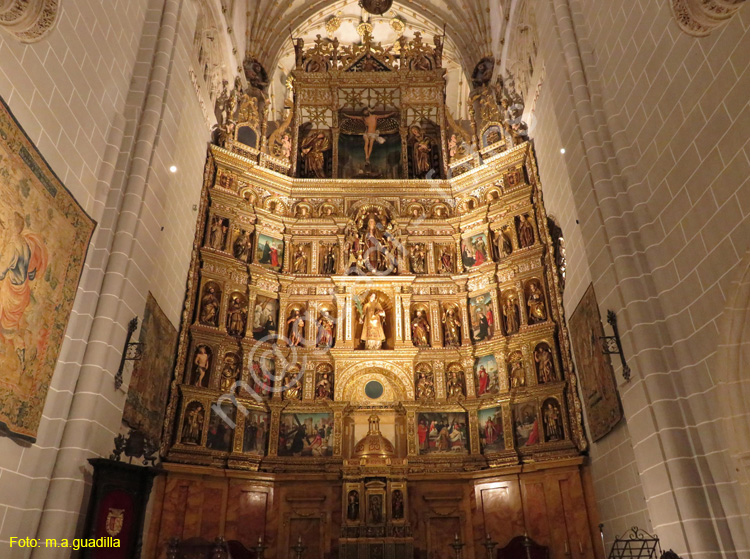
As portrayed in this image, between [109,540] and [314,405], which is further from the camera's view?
[314,405]

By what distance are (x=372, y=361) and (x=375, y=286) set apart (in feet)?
7.06

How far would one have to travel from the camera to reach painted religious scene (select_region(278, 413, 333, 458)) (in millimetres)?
13500

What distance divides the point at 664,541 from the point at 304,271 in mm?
10769

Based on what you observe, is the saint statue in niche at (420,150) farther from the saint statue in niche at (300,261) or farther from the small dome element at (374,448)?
the small dome element at (374,448)

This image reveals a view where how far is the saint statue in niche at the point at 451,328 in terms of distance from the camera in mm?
14945

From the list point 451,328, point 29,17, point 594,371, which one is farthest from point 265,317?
point 29,17

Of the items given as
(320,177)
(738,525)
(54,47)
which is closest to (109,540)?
(54,47)

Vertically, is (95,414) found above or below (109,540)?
above

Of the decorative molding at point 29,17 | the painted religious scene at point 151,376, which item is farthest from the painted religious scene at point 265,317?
the decorative molding at point 29,17

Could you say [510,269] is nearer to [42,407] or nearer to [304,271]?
[304,271]

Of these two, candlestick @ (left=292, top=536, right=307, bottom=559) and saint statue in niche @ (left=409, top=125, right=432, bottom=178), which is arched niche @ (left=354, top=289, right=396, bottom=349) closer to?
saint statue in niche @ (left=409, top=125, right=432, bottom=178)

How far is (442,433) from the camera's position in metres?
13.8

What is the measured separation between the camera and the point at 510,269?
14742 mm

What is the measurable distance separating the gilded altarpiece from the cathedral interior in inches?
2.6
